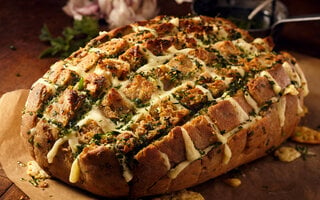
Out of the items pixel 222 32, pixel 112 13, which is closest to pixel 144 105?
pixel 222 32

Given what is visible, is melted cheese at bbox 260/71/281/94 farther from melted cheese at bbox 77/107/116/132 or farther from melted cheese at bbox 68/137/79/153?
melted cheese at bbox 68/137/79/153

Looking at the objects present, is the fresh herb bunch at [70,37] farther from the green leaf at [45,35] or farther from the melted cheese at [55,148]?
the melted cheese at [55,148]

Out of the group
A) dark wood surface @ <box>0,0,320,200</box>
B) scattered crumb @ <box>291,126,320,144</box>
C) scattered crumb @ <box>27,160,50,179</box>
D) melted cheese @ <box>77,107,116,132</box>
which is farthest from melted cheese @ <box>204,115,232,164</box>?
dark wood surface @ <box>0,0,320,200</box>

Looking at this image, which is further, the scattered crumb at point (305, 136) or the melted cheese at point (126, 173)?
the scattered crumb at point (305, 136)

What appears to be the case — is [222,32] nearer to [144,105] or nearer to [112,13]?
[144,105]

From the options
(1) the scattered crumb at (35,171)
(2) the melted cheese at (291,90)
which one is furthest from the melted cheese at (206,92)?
(1) the scattered crumb at (35,171)
